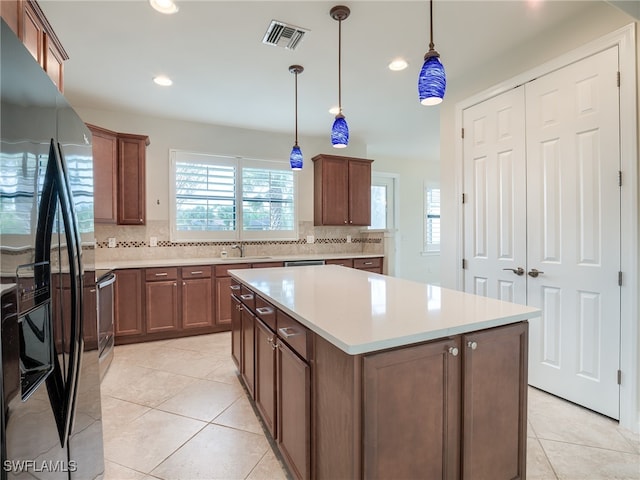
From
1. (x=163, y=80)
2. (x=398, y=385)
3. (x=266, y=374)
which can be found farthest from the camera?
(x=163, y=80)

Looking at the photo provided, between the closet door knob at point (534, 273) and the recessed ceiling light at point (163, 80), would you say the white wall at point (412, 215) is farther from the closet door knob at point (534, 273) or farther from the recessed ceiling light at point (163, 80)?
the recessed ceiling light at point (163, 80)

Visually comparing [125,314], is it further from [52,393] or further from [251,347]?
[52,393]

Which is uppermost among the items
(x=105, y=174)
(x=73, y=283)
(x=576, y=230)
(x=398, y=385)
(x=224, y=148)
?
(x=224, y=148)

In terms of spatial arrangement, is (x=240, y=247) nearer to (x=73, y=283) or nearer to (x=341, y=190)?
(x=341, y=190)

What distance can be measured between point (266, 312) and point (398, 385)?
2.99ft

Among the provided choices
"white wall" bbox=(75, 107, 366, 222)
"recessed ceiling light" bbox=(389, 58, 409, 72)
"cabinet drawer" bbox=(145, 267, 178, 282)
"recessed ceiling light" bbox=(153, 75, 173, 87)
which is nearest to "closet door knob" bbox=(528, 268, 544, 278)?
"recessed ceiling light" bbox=(389, 58, 409, 72)

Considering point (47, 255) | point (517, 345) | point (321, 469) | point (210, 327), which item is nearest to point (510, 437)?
point (517, 345)

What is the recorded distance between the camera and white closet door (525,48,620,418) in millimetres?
2113

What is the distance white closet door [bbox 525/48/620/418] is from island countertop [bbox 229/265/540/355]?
1.17 metres

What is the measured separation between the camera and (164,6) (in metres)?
2.13

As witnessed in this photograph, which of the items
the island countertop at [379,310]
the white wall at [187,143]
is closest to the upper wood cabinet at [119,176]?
the white wall at [187,143]

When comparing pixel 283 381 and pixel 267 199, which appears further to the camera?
pixel 267 199

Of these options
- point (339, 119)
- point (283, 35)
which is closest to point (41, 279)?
point (339, 119)

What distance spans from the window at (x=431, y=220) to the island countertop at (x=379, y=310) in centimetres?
513
